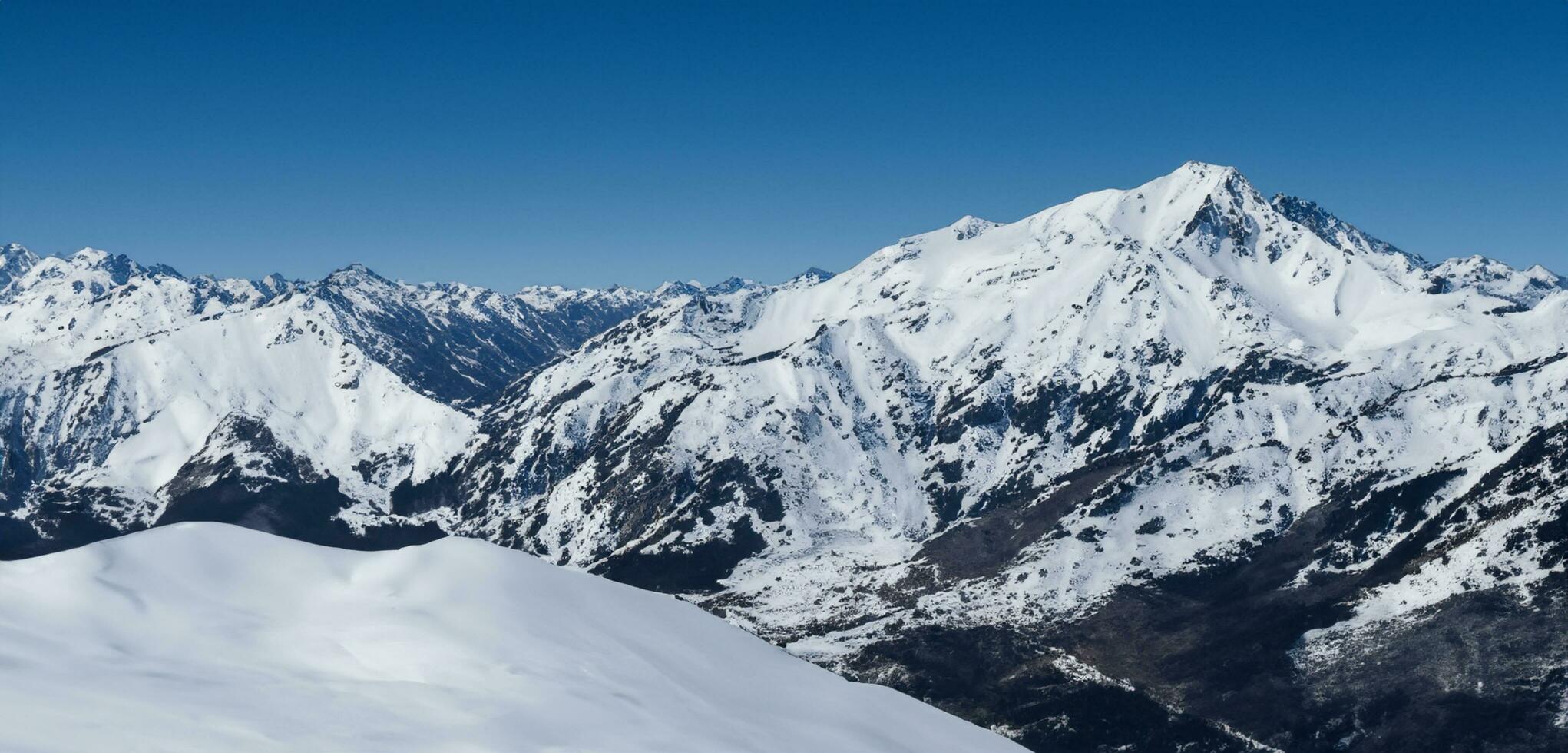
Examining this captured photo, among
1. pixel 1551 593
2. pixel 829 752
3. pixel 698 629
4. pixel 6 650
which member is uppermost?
pixel 1551 593

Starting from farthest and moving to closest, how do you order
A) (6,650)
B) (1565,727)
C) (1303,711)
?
(1303,711), (1565,727), (6,650)

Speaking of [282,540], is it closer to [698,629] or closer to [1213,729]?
[698,629]

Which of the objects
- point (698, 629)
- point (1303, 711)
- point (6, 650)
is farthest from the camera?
point (1303, 711)

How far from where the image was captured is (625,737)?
3684 cm

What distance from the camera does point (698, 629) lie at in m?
52.9

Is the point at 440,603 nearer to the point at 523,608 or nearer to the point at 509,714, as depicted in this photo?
the point at 523,608

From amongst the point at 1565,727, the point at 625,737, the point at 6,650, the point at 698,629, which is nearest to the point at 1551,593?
the point at 1565,727

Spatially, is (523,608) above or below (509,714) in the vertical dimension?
above

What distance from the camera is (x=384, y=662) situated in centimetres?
4022

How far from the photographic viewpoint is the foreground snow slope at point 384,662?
32938mm

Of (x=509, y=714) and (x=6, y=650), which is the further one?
(x=509, y=714)

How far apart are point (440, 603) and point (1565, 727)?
168 metres

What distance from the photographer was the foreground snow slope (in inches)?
1297

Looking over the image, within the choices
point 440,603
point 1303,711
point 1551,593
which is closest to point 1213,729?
point 1303,711
